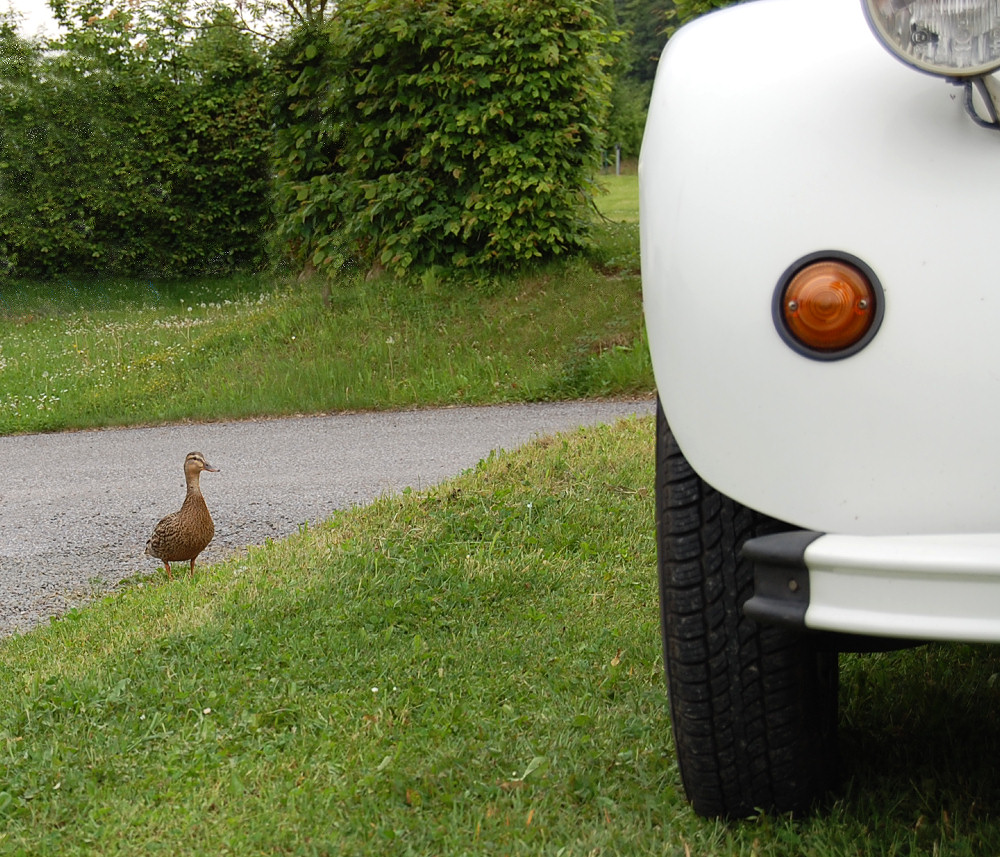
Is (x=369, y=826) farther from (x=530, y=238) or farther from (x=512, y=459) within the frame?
(x=530, y=238)

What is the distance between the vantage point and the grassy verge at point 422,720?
2342 millimetres

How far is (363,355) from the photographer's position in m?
9.23

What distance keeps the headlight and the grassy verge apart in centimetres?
137

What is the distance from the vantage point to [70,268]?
15148 mm

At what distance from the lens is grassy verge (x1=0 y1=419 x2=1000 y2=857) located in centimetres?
234

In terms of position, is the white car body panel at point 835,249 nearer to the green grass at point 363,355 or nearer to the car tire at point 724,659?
the car tire at point 724,659

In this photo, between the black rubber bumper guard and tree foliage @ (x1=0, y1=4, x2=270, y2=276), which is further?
tree foliage @ (x1=0, y1=4, x2=270, y2=276)

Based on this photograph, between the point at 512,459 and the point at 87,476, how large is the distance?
3.06 meters

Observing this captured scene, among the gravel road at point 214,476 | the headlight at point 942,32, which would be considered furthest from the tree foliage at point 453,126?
the headlight at point 942,32

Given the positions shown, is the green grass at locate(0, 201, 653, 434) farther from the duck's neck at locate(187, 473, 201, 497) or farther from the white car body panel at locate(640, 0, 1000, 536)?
the white car body panel at locate(640, 0, 1000, 536)

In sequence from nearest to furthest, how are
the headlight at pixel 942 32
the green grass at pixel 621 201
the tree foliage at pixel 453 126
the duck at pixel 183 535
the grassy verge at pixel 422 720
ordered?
the headlight at pixel 942 32 → the grassy verge at pixel 422 720 → the duck at pixel 183 535 → the tree foliage at pixel 453 126 → the green grass at pixel 621 201

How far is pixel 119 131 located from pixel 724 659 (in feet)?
46.3

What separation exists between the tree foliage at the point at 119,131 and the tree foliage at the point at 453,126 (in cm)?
437

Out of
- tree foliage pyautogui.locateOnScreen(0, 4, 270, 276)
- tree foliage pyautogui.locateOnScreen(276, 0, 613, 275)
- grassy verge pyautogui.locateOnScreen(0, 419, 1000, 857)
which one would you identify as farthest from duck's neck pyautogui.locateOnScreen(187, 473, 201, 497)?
tree foliage pyautogui.locateOnScreen(0, 4, 270, 276)
